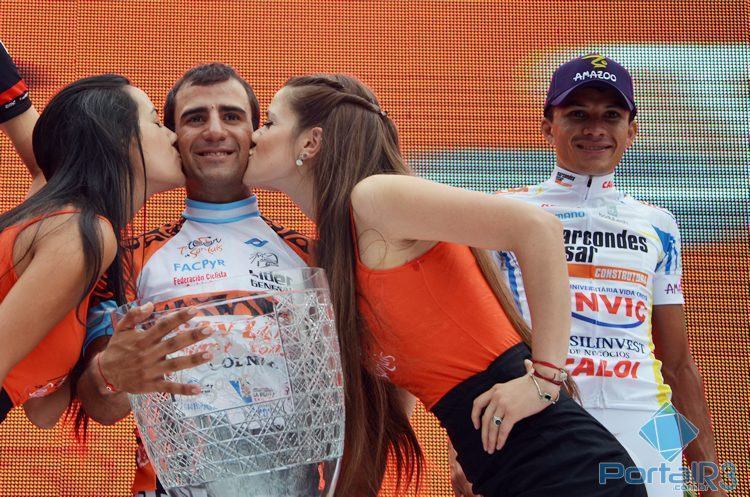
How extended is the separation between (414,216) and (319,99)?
1.42 ft

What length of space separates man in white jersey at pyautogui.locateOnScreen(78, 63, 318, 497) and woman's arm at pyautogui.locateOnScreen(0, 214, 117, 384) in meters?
0.23

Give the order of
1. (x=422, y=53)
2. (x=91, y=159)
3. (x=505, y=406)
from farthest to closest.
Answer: (x=422, y=53)
(x=91, y=159)
(x=505, y=406)

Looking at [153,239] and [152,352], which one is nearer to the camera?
[152,352]

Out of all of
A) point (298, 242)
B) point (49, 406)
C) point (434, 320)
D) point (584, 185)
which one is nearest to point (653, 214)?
point (584, 185)

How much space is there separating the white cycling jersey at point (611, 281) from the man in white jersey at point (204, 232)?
2.06ft

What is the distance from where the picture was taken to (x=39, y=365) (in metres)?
1.65

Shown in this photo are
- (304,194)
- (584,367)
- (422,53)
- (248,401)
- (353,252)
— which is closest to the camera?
(248,401)

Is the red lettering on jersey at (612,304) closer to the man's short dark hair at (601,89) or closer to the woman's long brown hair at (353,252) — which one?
the man's short dark hair at (601,89)

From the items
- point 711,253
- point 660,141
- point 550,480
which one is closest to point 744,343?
point 711,253

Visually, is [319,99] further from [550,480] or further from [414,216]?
[550,480]

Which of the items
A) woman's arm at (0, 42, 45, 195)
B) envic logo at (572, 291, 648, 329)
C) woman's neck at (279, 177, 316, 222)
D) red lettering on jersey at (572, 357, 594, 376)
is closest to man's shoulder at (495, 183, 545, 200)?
envic logo at (572, 291, 648, 329)

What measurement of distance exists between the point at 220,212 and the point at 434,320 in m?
0.65

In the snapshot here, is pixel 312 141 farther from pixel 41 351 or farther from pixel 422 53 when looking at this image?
pixel 422 53

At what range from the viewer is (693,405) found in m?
2.41
